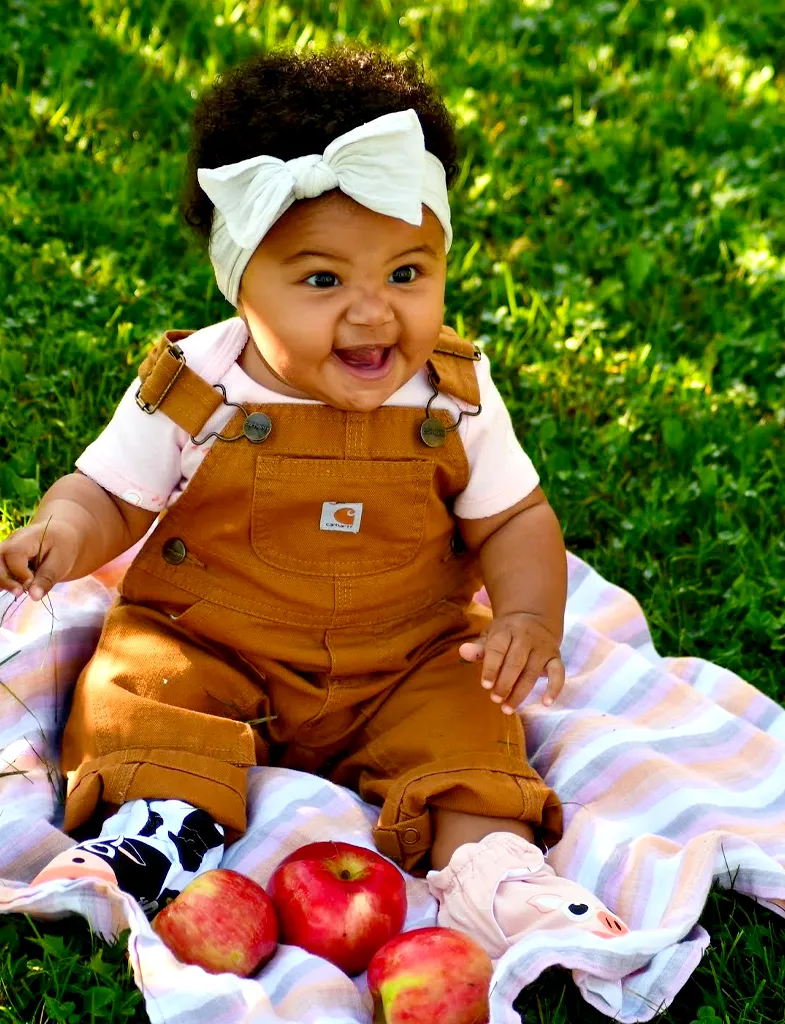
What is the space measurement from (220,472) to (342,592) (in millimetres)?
319

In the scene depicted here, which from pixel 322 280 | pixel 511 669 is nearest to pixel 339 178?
pixel 322 280

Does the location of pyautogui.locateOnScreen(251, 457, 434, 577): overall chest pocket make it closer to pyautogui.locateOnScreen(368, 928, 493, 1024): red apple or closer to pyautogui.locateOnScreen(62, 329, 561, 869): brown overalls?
pyautogui.locateOnScreen(62, 329, 561, 869): brown overalls

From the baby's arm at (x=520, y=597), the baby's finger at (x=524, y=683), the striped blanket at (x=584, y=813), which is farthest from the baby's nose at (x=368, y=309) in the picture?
the striped blanket at (x=584, y=813)

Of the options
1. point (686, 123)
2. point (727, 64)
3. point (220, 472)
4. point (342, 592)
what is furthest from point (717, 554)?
point (727, 64)

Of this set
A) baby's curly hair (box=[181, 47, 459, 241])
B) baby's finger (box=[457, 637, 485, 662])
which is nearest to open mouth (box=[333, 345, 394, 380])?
baby's curly hair (box=[181, 47, 459, 241])

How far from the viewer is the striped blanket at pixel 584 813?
227cm

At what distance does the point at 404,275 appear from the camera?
8.55 feet

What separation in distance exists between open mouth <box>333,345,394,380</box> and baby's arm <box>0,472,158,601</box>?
20.3 inches

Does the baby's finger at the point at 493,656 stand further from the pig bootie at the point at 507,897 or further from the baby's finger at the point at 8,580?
the baby's finger at the point at 8,580

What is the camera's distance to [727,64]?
555cm

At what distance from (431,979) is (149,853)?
0.53 meters

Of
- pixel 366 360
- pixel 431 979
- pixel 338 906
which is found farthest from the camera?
pixel 366 360

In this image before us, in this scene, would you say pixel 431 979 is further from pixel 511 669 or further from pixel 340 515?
pixel 340 515

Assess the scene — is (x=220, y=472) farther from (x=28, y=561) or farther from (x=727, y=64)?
(x=727, y=64)
